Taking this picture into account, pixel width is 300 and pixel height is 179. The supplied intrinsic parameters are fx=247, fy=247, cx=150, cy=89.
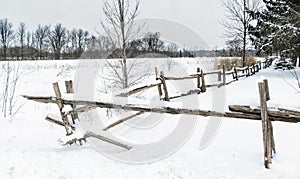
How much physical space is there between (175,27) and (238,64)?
53.9 feet

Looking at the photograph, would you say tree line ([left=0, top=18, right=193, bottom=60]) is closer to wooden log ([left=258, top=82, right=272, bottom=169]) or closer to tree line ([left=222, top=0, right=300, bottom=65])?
tree line ([left=222, top=0, right=300, bottom=65])

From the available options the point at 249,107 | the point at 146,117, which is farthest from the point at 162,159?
the point at 146,117

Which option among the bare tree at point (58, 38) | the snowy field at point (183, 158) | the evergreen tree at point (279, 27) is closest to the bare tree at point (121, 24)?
the snowy field at point (183, 158)

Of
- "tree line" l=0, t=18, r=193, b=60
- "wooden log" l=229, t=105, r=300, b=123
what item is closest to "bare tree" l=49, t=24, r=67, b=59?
"tree line" l=0, t=18, r=193, b=60

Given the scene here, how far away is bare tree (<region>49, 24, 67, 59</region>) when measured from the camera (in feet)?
175

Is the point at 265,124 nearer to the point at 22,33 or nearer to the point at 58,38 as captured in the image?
the point at 58,38

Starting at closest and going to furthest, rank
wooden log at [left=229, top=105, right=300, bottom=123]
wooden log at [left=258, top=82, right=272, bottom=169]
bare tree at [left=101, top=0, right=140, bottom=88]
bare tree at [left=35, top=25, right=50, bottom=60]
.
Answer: wooden log at [left=229, top=105, right=300, bottom=123] → wooden log at [left=258, top=82, right=272, bottom=169] → bare tree at [left=101, top=0, right=140, bottom=88] → bare tree at [left=35, top=25, right=50, bottom=60]

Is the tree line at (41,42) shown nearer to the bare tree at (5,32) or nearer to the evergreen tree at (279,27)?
the bare tree at (5,32)

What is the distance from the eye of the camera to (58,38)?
182 ft

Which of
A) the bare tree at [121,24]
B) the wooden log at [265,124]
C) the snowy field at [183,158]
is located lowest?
the snowy field at [183,158]

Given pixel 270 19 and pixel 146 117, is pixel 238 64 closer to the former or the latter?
pixel 270 19

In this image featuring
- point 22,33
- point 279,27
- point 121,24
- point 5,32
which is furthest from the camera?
point 22,33

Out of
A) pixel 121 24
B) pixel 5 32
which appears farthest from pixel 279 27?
pixel 5 32

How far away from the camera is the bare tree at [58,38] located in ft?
175
